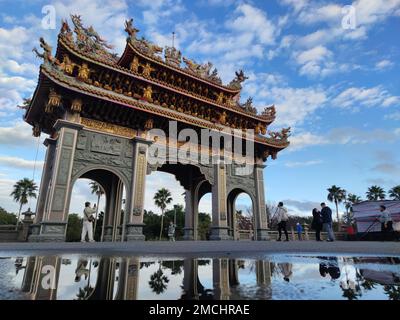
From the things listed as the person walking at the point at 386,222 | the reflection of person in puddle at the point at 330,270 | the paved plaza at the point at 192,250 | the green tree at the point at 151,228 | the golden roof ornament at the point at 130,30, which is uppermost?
the golden roof ornament at the point at 130,30

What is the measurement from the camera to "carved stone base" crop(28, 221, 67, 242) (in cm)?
902

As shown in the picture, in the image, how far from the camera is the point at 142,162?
12.1 meters

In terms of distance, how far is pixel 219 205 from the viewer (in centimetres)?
1444

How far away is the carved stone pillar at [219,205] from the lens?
549 inches

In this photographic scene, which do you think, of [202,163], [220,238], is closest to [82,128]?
[202,163]

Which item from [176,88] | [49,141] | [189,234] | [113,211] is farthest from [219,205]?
[49,141]

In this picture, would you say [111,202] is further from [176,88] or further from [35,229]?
[176,88]

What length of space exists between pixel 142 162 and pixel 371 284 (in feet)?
36.6

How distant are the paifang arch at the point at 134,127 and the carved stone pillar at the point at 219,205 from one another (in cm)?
6

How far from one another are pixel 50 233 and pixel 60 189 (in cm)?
169

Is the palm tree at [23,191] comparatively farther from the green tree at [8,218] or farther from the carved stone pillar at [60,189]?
the carved stone pillar at [60,189]

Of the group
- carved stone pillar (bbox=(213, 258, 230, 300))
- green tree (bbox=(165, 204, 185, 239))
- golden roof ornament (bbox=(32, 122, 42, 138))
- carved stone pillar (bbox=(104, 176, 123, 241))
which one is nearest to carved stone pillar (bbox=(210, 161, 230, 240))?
Result: carved stone pillar (bbox=(104, 176, 123, 241))

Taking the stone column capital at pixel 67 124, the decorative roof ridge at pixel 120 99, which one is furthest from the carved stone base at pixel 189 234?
the stone column capital at pixel 67 124

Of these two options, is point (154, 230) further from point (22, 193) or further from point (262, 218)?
point (262, 218)
